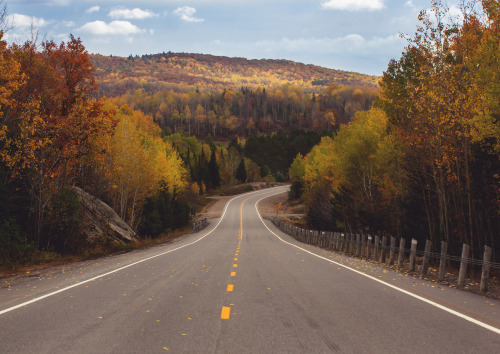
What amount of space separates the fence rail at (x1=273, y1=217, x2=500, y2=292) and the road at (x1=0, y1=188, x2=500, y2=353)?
1177 mm

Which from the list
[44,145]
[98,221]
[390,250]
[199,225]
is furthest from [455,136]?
[199,225]

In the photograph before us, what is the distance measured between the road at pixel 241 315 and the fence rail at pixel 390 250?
118 cm

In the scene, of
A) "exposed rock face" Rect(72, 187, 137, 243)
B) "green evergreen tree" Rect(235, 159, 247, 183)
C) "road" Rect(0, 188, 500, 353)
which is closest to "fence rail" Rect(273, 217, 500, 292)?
"road" Rect(0, 188, 500, 353)

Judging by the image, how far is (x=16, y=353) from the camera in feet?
14.7

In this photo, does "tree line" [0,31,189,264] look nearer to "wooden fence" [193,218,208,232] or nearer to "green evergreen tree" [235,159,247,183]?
"wooden fence" [193,218,208,232]

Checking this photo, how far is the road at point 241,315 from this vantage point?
487 centimetres

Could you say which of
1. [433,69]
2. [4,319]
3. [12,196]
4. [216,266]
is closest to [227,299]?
[4,319]

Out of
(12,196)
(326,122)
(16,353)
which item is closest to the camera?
(16,353)

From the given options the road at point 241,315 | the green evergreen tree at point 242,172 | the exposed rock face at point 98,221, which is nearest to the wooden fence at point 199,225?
the exposed rock face at point 98,221

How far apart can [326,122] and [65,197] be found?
587 feet

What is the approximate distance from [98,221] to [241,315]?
19347 mm

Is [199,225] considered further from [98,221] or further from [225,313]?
[225,313]

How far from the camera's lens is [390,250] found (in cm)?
1562

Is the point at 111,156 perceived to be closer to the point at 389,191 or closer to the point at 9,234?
the point at 9,234
